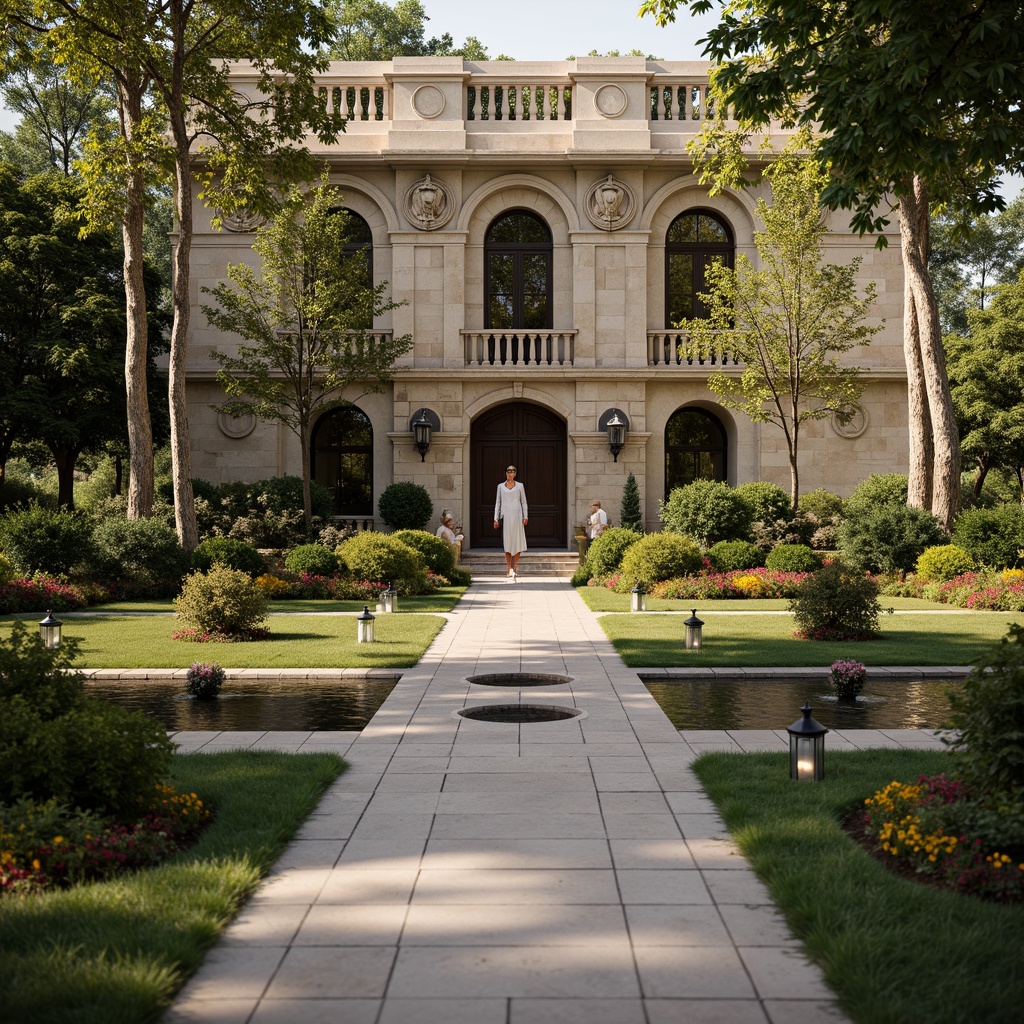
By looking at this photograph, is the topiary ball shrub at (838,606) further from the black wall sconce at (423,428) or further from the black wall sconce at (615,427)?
the black wall sconce at (423,428)

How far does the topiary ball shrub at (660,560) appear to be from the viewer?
830 inches

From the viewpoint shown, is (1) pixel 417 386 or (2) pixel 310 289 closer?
(2) pixel 310 289

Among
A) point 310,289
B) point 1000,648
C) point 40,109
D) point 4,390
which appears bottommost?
point 1000,648

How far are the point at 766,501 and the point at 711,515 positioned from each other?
6.84ft

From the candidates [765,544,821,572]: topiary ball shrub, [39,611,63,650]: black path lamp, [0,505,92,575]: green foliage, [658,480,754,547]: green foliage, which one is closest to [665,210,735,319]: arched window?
[658,480,754,547]: green foliage

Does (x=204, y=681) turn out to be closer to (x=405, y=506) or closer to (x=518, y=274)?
(x=405, y=506)

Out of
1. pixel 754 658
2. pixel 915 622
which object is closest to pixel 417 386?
pixel 915 622

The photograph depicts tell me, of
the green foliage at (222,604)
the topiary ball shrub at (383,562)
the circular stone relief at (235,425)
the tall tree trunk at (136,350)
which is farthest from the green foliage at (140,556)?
the circular stone relief at (235,425)

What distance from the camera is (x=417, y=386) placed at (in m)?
29.1

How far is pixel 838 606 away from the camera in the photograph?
46.8ft

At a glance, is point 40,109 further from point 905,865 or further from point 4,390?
point 905,865

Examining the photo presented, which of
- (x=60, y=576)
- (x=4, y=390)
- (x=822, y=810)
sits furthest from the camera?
(x=4, y=390)

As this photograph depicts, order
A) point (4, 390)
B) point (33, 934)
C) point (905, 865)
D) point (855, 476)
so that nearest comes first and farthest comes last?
point (33, 934) < point (905, 865) < point (4, 390) < point (855, 476)

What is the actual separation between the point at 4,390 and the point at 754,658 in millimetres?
22018
